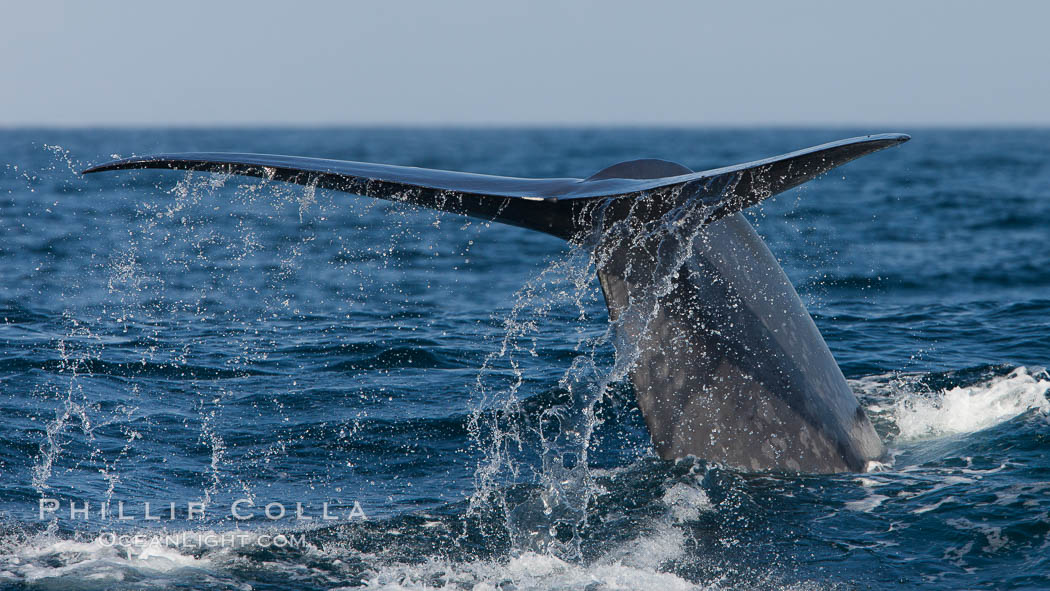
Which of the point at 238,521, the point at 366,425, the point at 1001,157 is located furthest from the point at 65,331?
the point at 1001,157

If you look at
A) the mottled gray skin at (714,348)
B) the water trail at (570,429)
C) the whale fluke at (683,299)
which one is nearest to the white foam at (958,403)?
the whale fluke at (683,299)

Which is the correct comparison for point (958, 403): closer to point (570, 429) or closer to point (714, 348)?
point (570, 429)

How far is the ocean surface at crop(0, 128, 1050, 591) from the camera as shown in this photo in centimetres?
523

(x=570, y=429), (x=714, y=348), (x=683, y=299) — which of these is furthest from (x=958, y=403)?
(x=683, y=299)

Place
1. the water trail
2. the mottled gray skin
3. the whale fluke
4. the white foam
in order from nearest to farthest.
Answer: the whale fluke < the water trail < the mottled gray skin < the white foam

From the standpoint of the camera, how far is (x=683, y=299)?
560cm

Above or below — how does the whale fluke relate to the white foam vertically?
above

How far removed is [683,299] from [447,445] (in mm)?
2426

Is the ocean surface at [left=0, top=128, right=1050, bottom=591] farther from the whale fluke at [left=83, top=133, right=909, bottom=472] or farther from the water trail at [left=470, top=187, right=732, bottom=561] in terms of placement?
the whale fluke at [left=83, top=133, right=909, bottom=472]

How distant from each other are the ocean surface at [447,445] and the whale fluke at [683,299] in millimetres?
183

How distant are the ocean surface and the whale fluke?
0.60 feet

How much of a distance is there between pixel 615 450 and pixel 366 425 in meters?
1.85

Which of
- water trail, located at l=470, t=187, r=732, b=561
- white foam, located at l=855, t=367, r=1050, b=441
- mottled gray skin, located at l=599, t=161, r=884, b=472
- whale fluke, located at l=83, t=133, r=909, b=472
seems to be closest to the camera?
whale fluke, located at l=83, t=133, r=909, b=472

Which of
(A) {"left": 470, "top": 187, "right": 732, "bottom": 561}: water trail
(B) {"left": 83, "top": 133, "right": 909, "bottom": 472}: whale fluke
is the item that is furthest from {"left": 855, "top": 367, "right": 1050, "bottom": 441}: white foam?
(A) {"left": 470, "top": 187, "right": 732, "bottom": 561}: water trail
